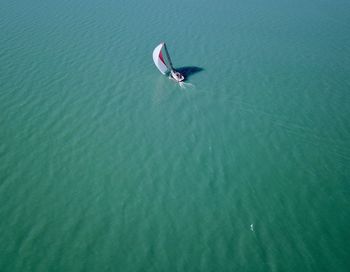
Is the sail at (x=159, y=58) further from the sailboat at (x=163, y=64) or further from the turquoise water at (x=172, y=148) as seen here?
the turquoise water at (x=172, y=148)

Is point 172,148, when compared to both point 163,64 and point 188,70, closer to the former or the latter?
point 163,64

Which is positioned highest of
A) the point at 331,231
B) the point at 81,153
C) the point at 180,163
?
the point at 81,153

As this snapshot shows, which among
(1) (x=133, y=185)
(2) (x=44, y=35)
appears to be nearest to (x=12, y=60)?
(2) (x=44, y=35)

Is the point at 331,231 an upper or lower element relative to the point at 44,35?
lower

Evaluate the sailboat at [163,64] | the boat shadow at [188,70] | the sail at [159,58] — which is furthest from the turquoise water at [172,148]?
the sail at [159,58]

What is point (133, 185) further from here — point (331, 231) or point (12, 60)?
point (12, 60)

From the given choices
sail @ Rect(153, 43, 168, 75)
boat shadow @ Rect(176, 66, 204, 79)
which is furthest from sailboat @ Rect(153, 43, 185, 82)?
boat shadow @ Rect(176, 66, 204, 79)

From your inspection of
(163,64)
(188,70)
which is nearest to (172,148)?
(163,64)
